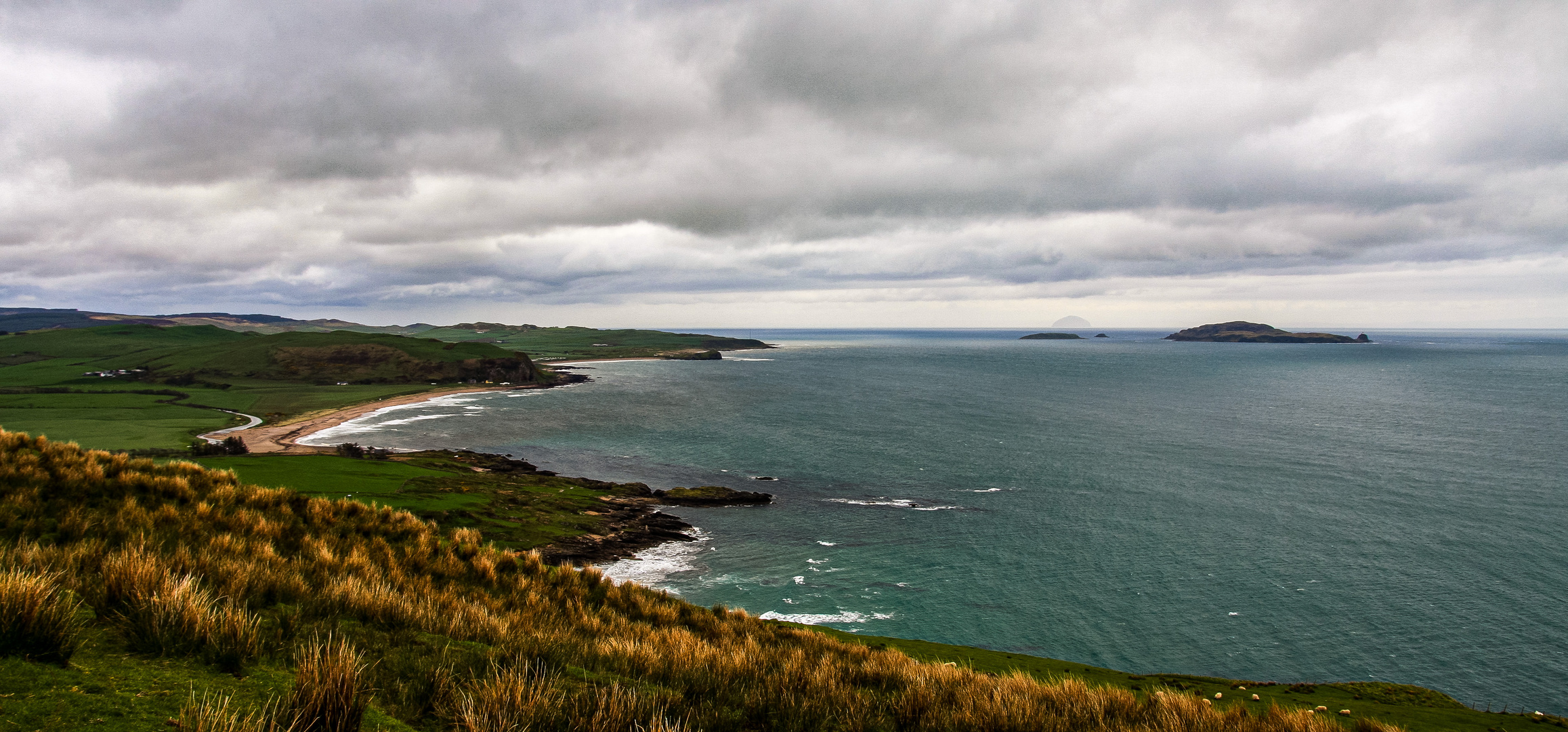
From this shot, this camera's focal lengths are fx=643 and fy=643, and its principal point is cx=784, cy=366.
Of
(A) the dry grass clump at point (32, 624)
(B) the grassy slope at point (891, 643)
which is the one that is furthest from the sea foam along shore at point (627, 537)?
(A) the dry grass clump at point (32, 624)

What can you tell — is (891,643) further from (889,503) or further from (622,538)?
(889,503)

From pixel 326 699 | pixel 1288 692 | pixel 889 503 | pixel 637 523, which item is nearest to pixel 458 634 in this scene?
pixel 326 699

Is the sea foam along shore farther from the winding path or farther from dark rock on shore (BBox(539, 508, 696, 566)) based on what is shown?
the winding path

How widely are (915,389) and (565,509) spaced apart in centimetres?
9659

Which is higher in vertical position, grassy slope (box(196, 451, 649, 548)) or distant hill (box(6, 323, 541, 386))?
distant hill (box(6, 323, 541, 386))

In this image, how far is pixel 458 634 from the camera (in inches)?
349

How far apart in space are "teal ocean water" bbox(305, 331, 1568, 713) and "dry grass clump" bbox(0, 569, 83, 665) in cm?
2660

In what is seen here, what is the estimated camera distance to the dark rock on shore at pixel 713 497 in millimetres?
49656

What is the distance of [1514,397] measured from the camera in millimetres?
107688

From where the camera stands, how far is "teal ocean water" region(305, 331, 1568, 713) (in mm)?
27797

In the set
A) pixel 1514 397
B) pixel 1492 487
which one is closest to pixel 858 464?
pixel 1492 487

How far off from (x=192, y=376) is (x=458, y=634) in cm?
16009

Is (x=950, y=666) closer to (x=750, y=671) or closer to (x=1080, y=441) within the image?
(x=750, y=671)

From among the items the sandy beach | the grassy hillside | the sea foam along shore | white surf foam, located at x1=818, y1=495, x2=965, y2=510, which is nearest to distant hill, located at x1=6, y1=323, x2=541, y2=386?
the grassy hillside
